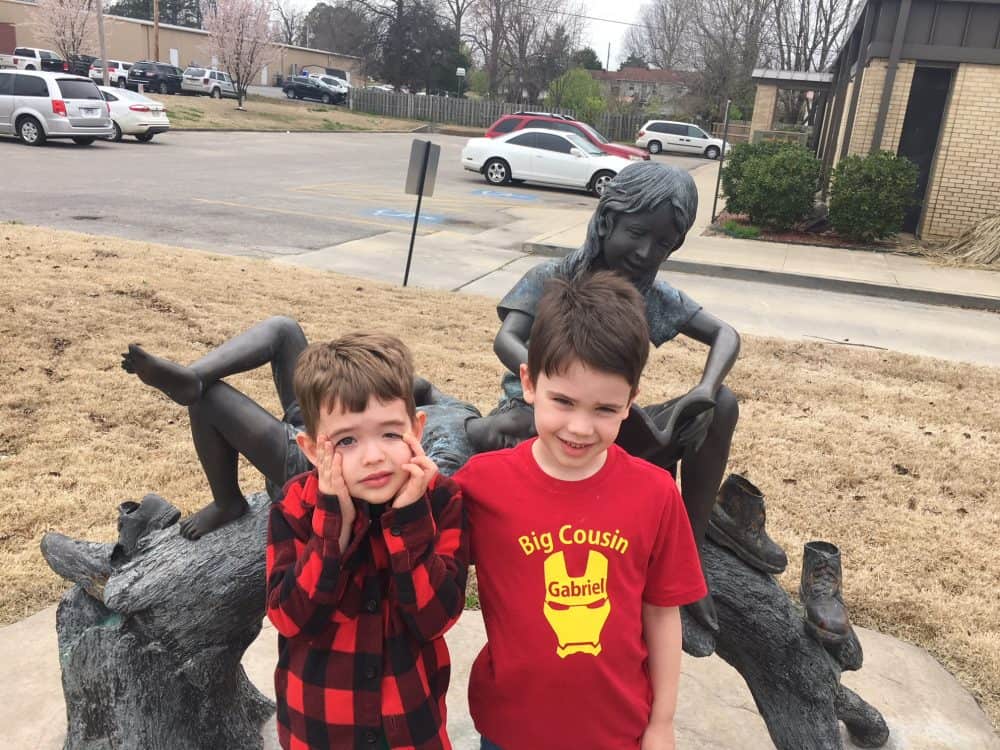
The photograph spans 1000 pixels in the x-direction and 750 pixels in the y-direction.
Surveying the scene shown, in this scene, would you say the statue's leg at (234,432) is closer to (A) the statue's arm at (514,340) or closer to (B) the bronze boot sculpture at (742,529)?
(A) the statue's arm at (514,340)

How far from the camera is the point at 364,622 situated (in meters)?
1.51

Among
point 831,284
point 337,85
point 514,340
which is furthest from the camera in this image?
point 337,85

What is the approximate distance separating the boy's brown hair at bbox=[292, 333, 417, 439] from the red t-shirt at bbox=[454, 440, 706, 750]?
0.28m

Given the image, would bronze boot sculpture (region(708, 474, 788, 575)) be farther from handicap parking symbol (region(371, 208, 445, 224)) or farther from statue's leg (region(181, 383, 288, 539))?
handicap parking symbol (region(371, 208, 445, 224))

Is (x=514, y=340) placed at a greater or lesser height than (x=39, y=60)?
lesser

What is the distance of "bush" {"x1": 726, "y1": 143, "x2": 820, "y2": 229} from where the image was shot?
44.4 ft

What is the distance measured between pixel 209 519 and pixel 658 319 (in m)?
1.30

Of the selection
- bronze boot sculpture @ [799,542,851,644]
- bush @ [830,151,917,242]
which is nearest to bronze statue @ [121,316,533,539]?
bronze boot sculpture @ [799,542,851,644]

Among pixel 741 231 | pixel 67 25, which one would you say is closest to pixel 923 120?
pixel 741 231

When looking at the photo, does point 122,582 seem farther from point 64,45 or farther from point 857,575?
point 64,45

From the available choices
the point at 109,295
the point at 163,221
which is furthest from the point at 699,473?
the point at 163,221

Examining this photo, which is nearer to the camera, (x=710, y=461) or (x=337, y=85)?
(x=710, y=461)

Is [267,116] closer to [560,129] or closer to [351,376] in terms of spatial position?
[560,129]

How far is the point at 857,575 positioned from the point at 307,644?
3201 mm
